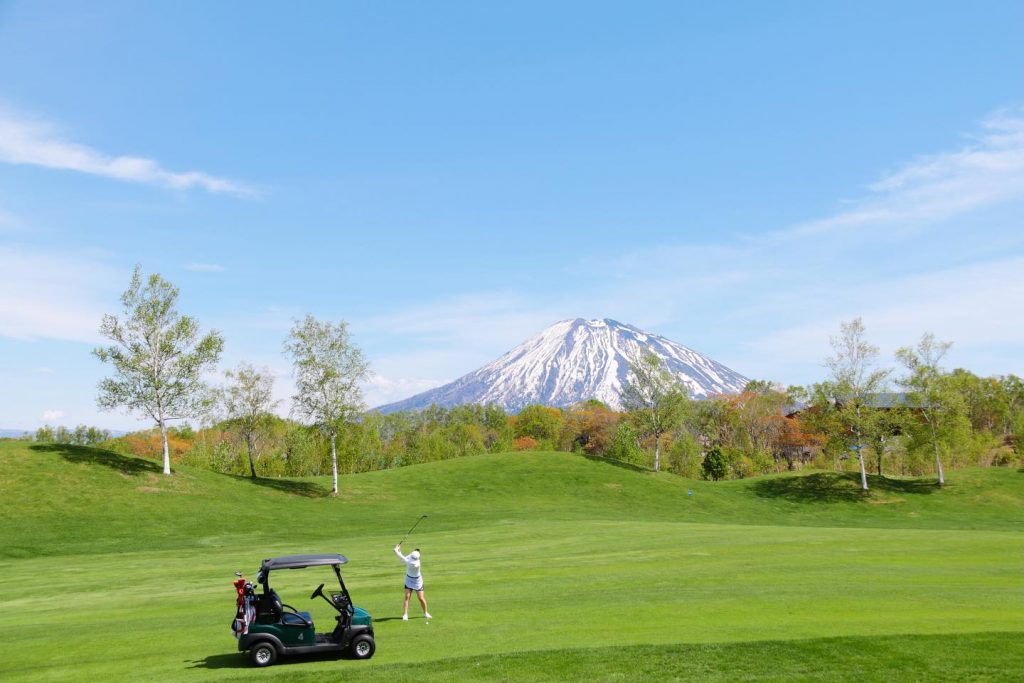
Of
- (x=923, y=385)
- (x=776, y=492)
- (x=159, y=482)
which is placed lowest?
(x=776, y=492)

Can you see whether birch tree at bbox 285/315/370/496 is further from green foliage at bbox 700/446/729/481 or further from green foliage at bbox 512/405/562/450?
green foliage at bbox 512/405/562/450

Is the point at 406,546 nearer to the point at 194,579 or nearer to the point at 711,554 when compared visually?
the point at 194,579

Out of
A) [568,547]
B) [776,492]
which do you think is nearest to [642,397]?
[776,492]

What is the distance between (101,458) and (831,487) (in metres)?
81.3

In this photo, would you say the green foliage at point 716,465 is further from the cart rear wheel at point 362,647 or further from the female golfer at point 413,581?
the cart rear wheel at point 362,647

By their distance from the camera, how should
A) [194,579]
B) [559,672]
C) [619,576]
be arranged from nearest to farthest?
[559,672]
[619,576]
[194,579]

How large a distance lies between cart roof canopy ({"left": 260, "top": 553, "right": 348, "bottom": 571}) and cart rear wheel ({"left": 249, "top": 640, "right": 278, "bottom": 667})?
2026 mm

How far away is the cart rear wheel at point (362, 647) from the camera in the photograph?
18297 mm

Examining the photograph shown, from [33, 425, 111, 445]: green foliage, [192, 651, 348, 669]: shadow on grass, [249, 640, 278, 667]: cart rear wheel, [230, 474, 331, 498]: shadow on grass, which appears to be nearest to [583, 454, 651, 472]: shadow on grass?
[230, 474, 331, 498]: shadow on grass

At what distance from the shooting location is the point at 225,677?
16953mm

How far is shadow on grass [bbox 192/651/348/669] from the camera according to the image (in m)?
18.1

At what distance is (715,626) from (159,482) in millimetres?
60509

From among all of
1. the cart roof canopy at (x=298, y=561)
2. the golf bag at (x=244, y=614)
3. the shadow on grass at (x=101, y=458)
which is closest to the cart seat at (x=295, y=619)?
the golf bag at (x=244, y=614)

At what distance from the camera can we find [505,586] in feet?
90.4
